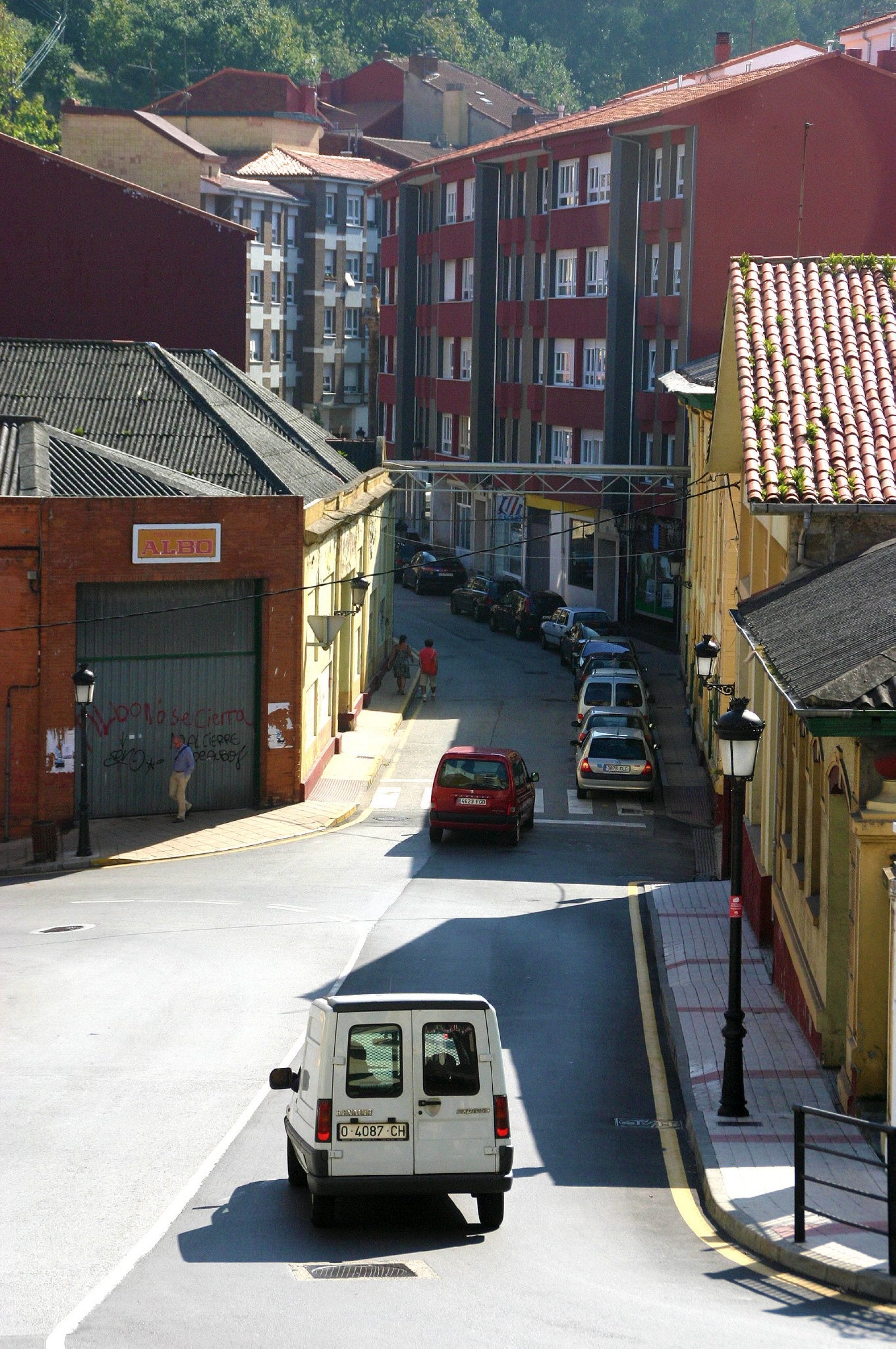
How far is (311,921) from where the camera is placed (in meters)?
23.0

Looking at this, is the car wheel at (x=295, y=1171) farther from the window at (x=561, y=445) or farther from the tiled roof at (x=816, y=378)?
the window at (x=561, y=445)

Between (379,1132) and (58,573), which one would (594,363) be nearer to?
(58,573)

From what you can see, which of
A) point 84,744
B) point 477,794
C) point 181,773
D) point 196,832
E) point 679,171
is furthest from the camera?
point 679,171

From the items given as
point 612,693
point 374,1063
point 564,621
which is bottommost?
point 374,1063

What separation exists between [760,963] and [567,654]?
30.9 m

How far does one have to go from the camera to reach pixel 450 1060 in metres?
11.6

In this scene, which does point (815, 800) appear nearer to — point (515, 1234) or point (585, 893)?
point (515, 1234)

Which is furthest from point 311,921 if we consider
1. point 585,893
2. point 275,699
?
point 275,699

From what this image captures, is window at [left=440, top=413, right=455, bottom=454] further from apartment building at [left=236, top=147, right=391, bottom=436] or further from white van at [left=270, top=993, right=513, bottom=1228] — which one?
white van at [left=270, top=993, right=513, bottom=1228]

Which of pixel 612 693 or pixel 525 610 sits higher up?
pixel 525 610

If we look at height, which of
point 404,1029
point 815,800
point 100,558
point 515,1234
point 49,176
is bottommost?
point 515,1234

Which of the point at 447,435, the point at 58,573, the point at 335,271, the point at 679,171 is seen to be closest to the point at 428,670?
the point at 58,573

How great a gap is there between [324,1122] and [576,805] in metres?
21.8

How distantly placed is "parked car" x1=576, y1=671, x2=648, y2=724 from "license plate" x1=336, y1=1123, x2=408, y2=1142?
27.3 m
